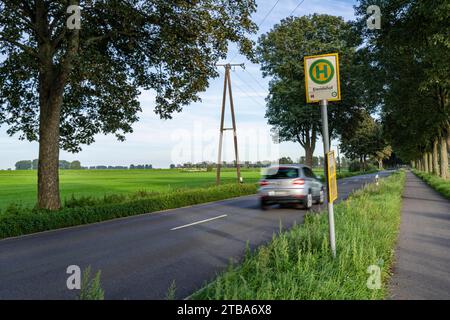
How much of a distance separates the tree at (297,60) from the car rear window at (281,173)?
71.3 ft

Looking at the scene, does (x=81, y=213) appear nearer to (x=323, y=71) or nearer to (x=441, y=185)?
(x=323, y=71)

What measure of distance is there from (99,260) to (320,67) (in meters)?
5.22

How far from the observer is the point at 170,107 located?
1662cm

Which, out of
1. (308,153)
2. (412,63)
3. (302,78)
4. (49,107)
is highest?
(302,78)

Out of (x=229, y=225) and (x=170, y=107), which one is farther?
(x=170, y=107)

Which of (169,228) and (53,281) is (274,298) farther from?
(169,228)

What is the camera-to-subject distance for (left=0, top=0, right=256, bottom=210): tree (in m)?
12.8

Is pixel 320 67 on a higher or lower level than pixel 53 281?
higher

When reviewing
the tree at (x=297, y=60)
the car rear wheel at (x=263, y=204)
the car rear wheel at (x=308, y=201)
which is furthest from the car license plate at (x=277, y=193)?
the tree at (x=297, y=60)

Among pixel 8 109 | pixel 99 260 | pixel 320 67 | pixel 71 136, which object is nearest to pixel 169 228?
pixel 99 260

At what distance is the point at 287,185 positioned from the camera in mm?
14695

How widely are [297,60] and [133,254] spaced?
1304 inches

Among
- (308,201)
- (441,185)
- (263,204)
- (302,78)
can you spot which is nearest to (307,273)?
(308,201)

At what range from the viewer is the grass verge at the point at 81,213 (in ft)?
33.8
